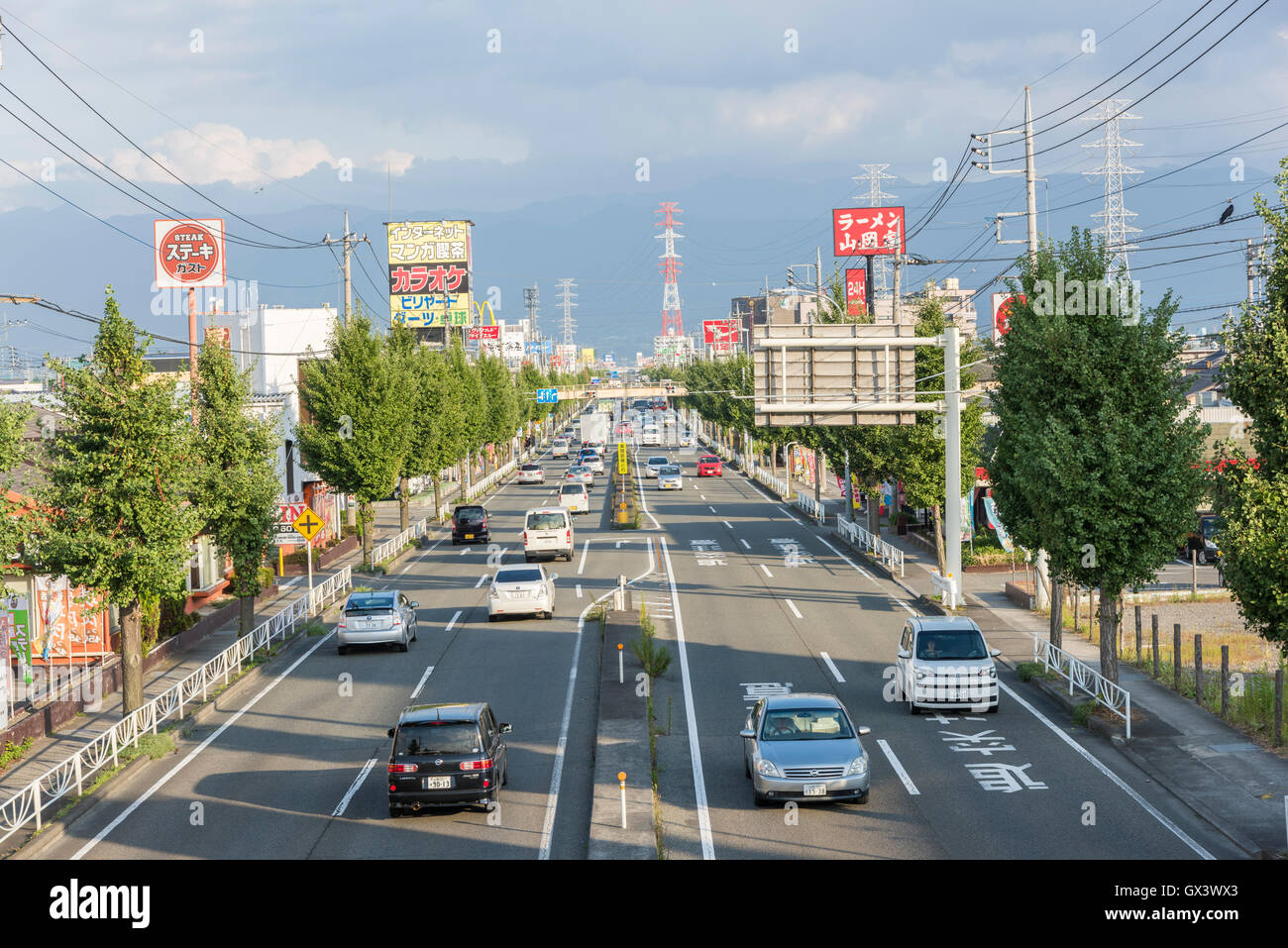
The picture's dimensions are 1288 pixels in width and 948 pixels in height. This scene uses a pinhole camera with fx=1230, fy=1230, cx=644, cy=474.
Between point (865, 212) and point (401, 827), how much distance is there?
65.9 m

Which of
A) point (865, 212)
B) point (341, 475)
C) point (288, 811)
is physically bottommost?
point (288, 811)

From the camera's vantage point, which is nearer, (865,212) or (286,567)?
(286,567)

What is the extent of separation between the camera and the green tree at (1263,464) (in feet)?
50.6

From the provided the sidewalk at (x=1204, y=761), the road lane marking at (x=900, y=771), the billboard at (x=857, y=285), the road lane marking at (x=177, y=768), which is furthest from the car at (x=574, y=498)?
the road lane marking at (x=900, y=771)

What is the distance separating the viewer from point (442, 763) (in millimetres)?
17312

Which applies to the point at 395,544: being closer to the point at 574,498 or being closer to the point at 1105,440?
the point at 574,498

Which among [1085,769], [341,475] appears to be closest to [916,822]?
[1085,769]

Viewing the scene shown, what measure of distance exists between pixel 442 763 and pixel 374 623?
46.7ft

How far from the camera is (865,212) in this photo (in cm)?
7706

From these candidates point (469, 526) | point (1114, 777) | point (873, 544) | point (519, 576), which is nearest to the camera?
point (1114, 777)

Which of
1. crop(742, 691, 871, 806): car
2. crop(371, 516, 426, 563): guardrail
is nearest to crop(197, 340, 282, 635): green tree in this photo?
crop(371, 516, 426, 563): guardrail

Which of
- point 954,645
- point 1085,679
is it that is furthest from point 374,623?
point 1085,679

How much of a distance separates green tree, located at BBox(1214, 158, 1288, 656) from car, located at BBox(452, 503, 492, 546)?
41.2 metres
